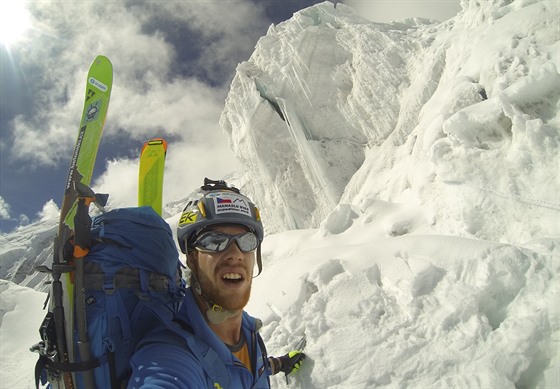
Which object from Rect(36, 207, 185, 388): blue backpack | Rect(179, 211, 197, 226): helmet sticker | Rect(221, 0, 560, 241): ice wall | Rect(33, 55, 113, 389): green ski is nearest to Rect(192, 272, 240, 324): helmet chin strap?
Rect(36, 207, 185, 388): blue backpack

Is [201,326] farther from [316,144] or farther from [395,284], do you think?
[316,144]

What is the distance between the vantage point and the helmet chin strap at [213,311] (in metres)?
2.39

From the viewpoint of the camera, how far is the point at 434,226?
341 inches

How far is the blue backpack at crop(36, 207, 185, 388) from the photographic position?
1914 millimetres

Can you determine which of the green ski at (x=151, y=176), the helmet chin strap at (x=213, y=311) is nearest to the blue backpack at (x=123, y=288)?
the helmet chin strap at (x=213, y=311)

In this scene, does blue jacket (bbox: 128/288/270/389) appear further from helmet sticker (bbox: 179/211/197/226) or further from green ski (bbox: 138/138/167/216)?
green ski (bbox: 138/138/167/216)

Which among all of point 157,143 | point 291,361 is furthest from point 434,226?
point 157,143

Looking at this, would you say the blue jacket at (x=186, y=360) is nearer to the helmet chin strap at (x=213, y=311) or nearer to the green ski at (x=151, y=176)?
the helmet chin strap at (x=213, y=311)

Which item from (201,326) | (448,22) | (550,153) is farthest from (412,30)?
(201,326)

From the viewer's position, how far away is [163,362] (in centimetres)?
177

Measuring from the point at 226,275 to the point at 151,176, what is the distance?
227cm

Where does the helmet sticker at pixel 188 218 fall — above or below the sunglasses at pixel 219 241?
above

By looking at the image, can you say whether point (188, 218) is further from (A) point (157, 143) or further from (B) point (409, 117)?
(B) point (409, 117)

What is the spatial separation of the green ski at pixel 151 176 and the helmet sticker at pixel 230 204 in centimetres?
173
